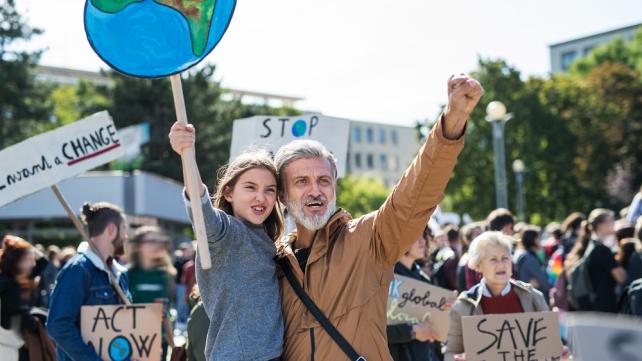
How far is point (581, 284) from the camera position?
9500 mm

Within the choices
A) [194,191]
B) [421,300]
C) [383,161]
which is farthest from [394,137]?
[194,191]

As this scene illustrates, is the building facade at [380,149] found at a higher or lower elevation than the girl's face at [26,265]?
higher

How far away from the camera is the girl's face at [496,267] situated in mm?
5781

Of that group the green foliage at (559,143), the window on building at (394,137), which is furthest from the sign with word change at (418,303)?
the window on building at (394,137)

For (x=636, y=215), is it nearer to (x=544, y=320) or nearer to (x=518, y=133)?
(x=544, y=320)

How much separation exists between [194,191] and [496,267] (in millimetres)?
2885

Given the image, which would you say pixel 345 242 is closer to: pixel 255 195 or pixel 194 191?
pixel 255 195

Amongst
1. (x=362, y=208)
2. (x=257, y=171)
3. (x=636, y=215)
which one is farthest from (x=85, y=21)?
(x=362, y=208)

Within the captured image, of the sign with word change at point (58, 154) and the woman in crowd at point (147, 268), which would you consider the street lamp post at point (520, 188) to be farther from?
the sign with word change at point (58, 154)

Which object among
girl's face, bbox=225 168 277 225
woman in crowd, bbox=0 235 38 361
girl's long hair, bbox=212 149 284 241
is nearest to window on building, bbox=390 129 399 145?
woman in crowd, bbox=0 235 38 361

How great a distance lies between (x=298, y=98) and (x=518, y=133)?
246 feet

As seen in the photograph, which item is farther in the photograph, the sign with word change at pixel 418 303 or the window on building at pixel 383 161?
the window on building at pixel 383 161

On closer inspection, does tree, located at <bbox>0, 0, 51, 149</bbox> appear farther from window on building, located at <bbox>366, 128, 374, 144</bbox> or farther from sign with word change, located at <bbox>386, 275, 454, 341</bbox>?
window on building, located at <bbox>366, 128, 374, 144</bbox>

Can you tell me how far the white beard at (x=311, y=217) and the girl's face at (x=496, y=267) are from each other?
2274 millimetres
